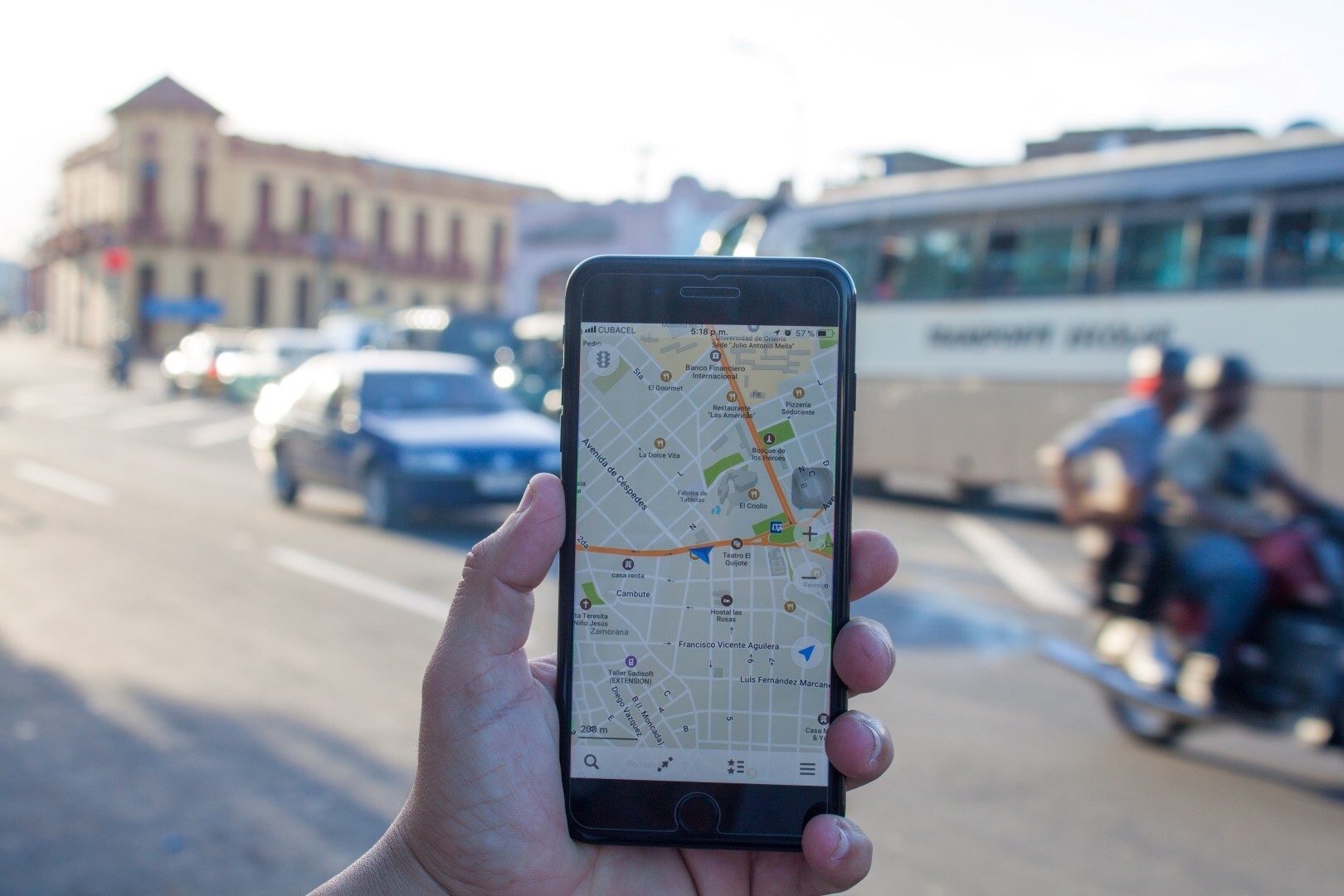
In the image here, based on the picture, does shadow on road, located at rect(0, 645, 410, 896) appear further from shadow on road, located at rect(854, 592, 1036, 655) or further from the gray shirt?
shadow on road, located at rect(854, 592, 1036, 655)

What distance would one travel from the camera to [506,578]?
1.83 m

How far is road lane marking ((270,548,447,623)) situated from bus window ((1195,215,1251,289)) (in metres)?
9.77

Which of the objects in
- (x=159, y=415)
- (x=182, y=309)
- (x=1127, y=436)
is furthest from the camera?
(x=182, y=309)

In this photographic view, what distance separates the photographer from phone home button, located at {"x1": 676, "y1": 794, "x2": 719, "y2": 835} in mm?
1884

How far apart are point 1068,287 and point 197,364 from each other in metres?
24.8

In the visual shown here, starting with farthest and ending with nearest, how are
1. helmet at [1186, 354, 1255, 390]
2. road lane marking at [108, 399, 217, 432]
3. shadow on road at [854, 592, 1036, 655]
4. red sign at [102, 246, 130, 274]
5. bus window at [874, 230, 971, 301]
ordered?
road lane marking at [108, 399, 217, 432], red sign at [102, 246, 130, 274], bus window at [874, 230, 971, 301], shadow on road at [854, 592, 1036, 655], helmet at [1186, 354, 1255, 390]

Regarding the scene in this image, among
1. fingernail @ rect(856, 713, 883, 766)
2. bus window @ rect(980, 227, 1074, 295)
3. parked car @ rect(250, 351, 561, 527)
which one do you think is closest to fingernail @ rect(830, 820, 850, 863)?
fingernail @ rect(856, 713, 883, 766)

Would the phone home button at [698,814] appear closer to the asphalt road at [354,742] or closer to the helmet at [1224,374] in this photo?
the asphalt road at [354,742]

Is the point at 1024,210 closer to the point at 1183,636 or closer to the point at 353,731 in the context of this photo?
the point at 1183,636

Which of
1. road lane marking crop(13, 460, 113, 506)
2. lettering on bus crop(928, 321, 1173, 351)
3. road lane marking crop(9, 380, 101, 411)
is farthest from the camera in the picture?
road lane marking crop(9, 380, 101, 411)

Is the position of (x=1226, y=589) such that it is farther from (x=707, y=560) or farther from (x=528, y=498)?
(x=528, y=498)

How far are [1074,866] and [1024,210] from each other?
1262cm

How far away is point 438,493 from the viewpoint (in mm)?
11266

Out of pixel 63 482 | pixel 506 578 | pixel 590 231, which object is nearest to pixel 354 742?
pixel 506 578
